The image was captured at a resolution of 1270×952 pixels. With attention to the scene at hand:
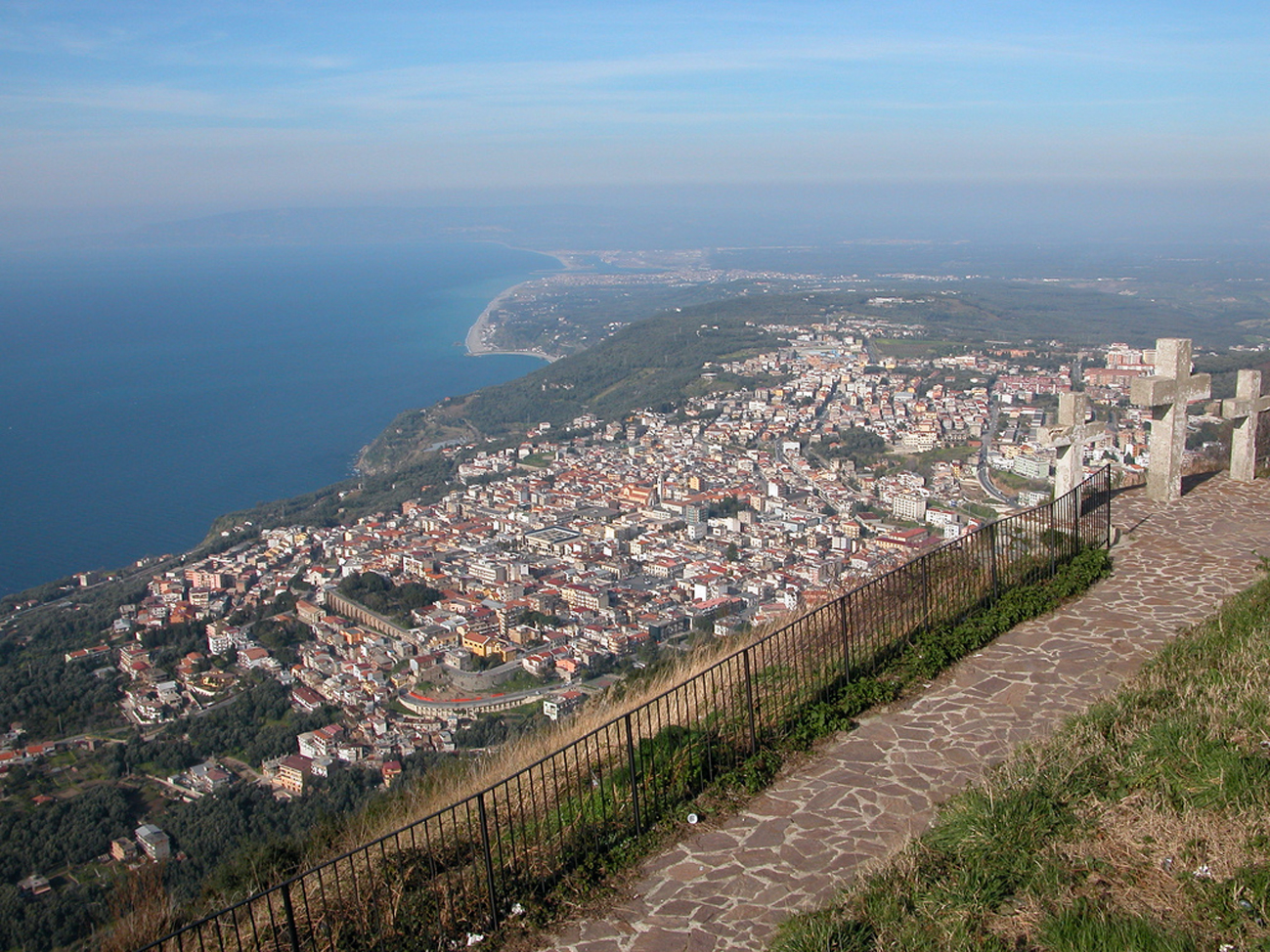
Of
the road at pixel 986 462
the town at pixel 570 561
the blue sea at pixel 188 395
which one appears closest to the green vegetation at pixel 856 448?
the town at pixel 570 561

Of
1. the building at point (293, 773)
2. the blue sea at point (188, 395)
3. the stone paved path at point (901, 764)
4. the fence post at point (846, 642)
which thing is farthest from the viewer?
the blue sea at point (188, 395)

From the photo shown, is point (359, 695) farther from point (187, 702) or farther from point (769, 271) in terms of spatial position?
point (769, 271)

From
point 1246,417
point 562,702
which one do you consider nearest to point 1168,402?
point 1246,417

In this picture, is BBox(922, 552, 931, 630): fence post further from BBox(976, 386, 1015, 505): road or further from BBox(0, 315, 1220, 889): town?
BBox(976, 386, 1015, 505): road

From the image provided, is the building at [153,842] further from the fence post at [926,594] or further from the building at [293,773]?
the fence post at [926,594]

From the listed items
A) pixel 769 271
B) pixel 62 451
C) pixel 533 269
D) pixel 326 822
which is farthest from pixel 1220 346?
pixel 533 269

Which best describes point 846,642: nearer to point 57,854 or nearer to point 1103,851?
point 1103,851
